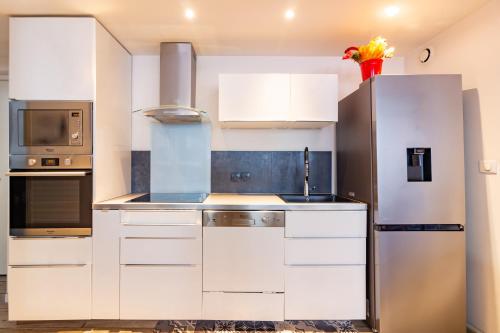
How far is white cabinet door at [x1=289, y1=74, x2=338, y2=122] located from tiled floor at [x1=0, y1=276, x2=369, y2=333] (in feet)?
5.33

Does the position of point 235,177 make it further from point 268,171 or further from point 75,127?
point 75,127

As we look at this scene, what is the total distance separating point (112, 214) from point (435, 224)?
224 centimetres

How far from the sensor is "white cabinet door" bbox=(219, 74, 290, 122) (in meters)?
2.25

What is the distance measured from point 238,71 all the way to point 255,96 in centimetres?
56

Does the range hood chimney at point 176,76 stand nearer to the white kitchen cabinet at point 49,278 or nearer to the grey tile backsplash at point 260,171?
the grey tile backsplash at point 260,171

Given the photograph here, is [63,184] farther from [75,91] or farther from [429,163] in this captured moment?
[429,163]

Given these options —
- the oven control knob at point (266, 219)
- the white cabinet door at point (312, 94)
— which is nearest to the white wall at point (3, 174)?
the oven control knob at point (266, 219)

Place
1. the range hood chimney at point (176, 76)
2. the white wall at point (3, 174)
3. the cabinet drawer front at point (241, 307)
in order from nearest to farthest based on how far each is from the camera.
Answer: the cabinet drawer front at point (241, 307) → the range hood chimney at point (176, 76) → the white wall at point (3, 174)

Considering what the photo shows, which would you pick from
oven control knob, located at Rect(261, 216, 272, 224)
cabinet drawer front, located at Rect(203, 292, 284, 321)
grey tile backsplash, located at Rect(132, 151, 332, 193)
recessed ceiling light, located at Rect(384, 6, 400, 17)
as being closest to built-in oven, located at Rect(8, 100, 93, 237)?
grey tile backsplash, located at Rect(132, 151, 332, 193)

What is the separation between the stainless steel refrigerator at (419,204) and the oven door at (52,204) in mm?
2054

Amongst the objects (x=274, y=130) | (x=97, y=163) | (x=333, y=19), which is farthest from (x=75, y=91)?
(x=333, y=19)

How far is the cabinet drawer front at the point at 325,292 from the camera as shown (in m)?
1.96

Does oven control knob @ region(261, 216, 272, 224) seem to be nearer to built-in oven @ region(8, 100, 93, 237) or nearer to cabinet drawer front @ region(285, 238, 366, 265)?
cabinet drawer front @ region(285, 238, 366, 265)

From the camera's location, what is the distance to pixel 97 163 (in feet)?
6.55
